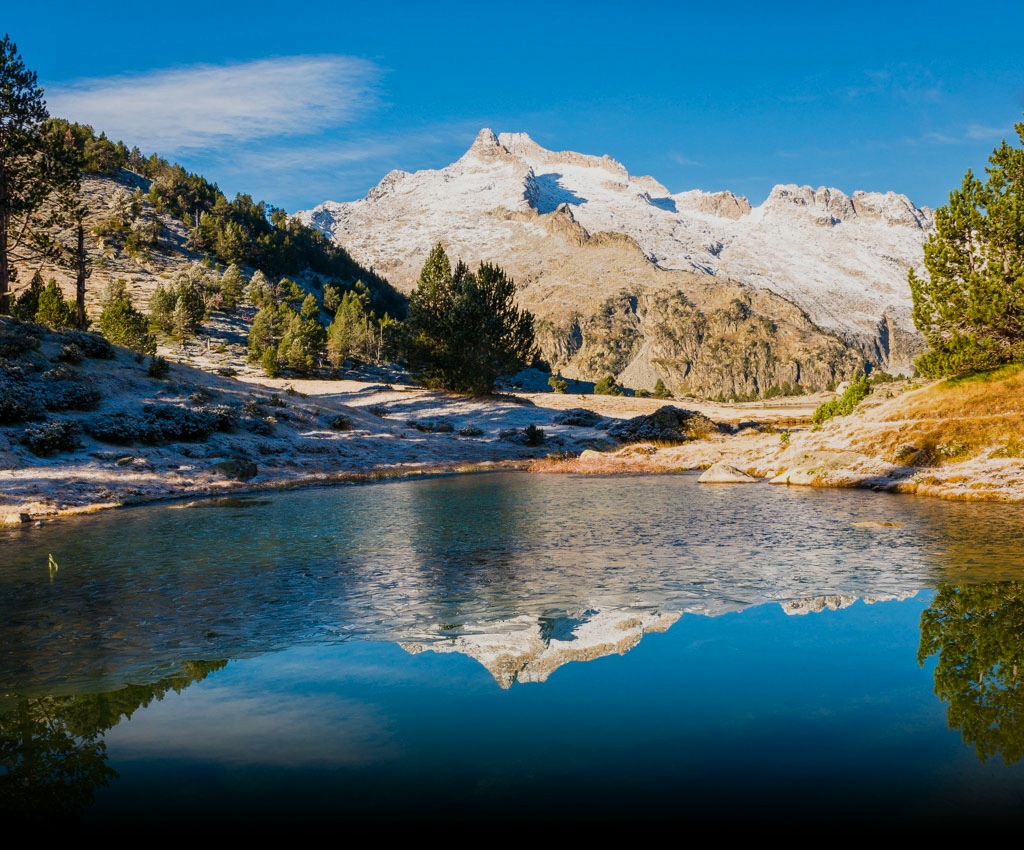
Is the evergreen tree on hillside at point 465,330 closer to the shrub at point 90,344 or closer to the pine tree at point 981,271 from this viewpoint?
the shrub at point 90,344

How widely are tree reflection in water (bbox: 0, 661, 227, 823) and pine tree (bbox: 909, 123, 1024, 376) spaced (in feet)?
89.5

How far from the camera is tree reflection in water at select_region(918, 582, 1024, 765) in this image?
6145 millimetres

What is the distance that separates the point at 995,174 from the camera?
26047 mm

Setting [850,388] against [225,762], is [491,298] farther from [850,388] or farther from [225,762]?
[225,762]

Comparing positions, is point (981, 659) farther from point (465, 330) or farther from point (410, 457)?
point (465, 330)

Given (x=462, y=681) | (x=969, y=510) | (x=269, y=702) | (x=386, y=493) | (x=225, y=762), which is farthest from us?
(x=386, y=493)

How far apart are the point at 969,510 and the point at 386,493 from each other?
19.2 m

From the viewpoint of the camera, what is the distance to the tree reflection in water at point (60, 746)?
5.33 m

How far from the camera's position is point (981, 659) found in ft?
25.6

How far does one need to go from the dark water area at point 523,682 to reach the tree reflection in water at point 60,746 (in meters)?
0.03

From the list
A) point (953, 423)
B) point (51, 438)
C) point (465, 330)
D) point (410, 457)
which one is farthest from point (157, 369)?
point (953, 423)

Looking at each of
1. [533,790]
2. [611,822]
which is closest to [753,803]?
[611,822]

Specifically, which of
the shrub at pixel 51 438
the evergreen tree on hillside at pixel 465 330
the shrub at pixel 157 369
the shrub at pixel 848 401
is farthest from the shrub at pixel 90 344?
the shrub at pixel 848 401

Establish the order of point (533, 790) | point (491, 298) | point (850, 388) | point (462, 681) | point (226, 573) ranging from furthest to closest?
1. point (491, 298)
2. point (850, 388)
3. point (226, 573)
4. point (462, 681)
5. point (533, 790)
